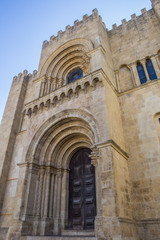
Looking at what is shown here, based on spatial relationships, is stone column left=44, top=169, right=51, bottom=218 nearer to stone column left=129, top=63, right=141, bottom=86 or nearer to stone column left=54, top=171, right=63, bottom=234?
stone column left=54, top=171, right=63, bottom=234

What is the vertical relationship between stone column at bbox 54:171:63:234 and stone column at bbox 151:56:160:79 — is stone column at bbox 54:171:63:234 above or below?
below

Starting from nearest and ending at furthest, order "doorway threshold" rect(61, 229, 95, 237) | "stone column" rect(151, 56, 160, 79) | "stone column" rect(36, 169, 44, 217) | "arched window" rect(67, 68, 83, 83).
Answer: "doorway threshold" rect(61, 229, 95, 237)
"stone column" rect(36, 169, 44, 217)
"stone column" rect(151, 56, 160, 79)
"arched window" rect(67, 68, 83, 83)

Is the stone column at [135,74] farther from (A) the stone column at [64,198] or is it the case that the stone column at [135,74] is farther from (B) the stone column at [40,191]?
(B) the stone column at [40,191]

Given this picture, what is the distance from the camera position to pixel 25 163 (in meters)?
8.64

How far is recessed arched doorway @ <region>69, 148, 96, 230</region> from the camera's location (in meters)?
8.08

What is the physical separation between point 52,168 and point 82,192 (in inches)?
74.8

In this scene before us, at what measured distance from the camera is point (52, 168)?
30.1ft

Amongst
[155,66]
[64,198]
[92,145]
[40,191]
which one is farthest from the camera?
[155,66]

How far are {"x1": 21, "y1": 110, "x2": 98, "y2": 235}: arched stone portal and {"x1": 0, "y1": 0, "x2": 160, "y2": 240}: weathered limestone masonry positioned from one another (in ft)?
0.14

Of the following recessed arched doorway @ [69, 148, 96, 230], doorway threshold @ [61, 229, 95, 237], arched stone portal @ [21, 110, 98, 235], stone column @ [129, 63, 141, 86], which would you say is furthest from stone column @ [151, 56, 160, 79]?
doorway threshold @ [61, 229, 95, 237]

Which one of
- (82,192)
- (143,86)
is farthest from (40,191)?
(143,86)

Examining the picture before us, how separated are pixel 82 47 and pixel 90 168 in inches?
300

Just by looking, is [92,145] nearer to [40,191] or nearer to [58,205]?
[40,191]

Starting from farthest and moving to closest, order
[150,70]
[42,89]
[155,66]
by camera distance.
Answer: [42,89] → [150,70] → [155,66]
